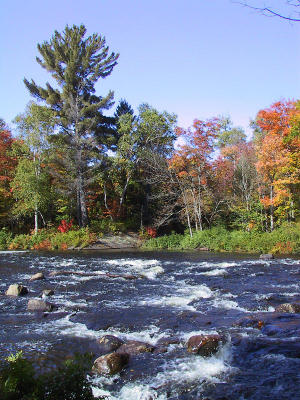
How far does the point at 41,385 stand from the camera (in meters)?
3.90

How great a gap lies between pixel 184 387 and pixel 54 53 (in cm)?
3339

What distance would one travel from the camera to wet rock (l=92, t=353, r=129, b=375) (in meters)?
5.92

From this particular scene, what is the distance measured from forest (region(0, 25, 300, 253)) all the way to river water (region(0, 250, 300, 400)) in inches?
544

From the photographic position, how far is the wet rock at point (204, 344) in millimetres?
6477

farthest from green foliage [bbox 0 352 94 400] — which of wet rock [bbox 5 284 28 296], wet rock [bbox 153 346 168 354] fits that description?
wet rock [bbox 5 284 28 296]

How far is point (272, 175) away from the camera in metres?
25.9

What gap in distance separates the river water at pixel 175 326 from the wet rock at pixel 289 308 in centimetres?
26

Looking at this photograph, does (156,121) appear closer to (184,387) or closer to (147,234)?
(147,234)

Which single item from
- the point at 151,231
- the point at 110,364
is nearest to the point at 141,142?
the point at 151,231

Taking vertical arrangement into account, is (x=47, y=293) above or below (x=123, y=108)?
below

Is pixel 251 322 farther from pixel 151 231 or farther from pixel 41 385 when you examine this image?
pixel 151 231

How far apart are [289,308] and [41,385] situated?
23.7ft

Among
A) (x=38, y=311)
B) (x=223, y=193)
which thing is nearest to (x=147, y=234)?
(x=223, y=193)

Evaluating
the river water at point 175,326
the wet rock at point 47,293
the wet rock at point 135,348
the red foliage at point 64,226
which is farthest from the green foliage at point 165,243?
the wet rock at point 135,348
